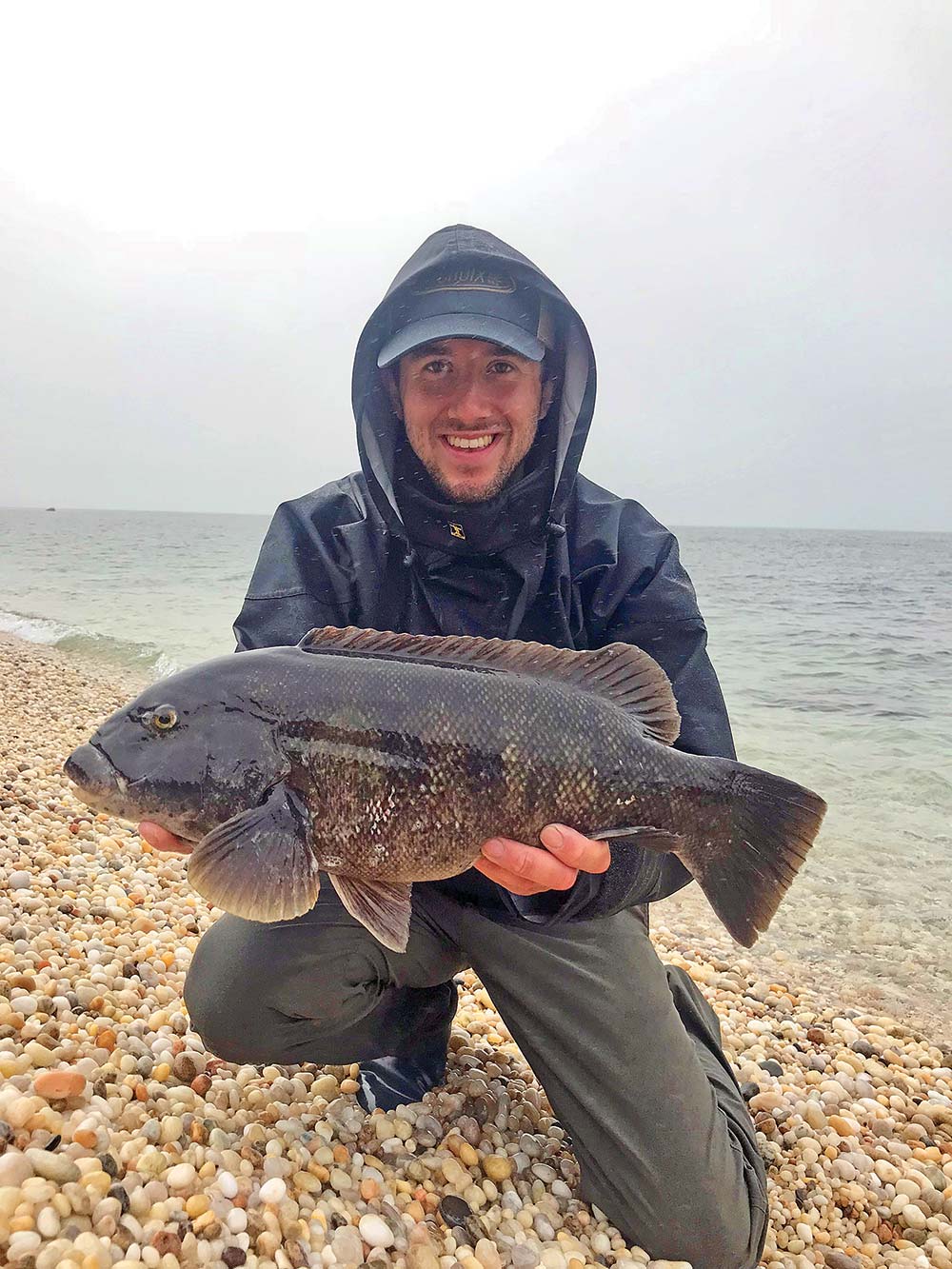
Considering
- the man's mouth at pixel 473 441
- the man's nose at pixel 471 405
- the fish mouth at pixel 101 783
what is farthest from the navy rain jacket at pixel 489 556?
the fish mouth at pixel 101 783

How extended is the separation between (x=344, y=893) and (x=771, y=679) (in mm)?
15103

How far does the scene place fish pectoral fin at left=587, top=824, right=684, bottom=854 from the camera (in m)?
2.68

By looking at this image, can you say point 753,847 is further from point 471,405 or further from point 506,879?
point 471,405

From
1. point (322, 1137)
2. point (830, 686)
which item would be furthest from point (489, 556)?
point (830, 686)

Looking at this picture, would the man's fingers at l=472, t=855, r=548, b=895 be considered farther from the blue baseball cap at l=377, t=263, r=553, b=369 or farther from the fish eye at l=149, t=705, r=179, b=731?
the blue baseball cap at l=377, t=263, r=553, b=369

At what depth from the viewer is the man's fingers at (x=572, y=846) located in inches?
102

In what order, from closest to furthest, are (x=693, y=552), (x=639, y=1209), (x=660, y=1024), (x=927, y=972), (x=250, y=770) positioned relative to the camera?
(x=250, y=770), (x=639, y=1209), (x=660, y=1024), (x=927, y=972), (x=693, y=552)

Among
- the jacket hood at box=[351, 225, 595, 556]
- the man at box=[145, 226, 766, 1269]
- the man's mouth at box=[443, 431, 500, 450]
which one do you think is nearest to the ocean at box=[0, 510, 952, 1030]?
the man at box=[145, 226, 766, 1269]

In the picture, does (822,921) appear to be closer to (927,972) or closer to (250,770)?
(927,972)

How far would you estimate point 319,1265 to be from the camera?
2.31m

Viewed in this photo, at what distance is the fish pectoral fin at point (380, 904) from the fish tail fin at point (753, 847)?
37.5 inches

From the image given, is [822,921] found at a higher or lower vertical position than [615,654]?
lower

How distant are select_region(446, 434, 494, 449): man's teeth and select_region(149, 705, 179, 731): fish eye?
1766 mm

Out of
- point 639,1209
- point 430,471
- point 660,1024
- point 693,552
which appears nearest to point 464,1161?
point 639,1209
